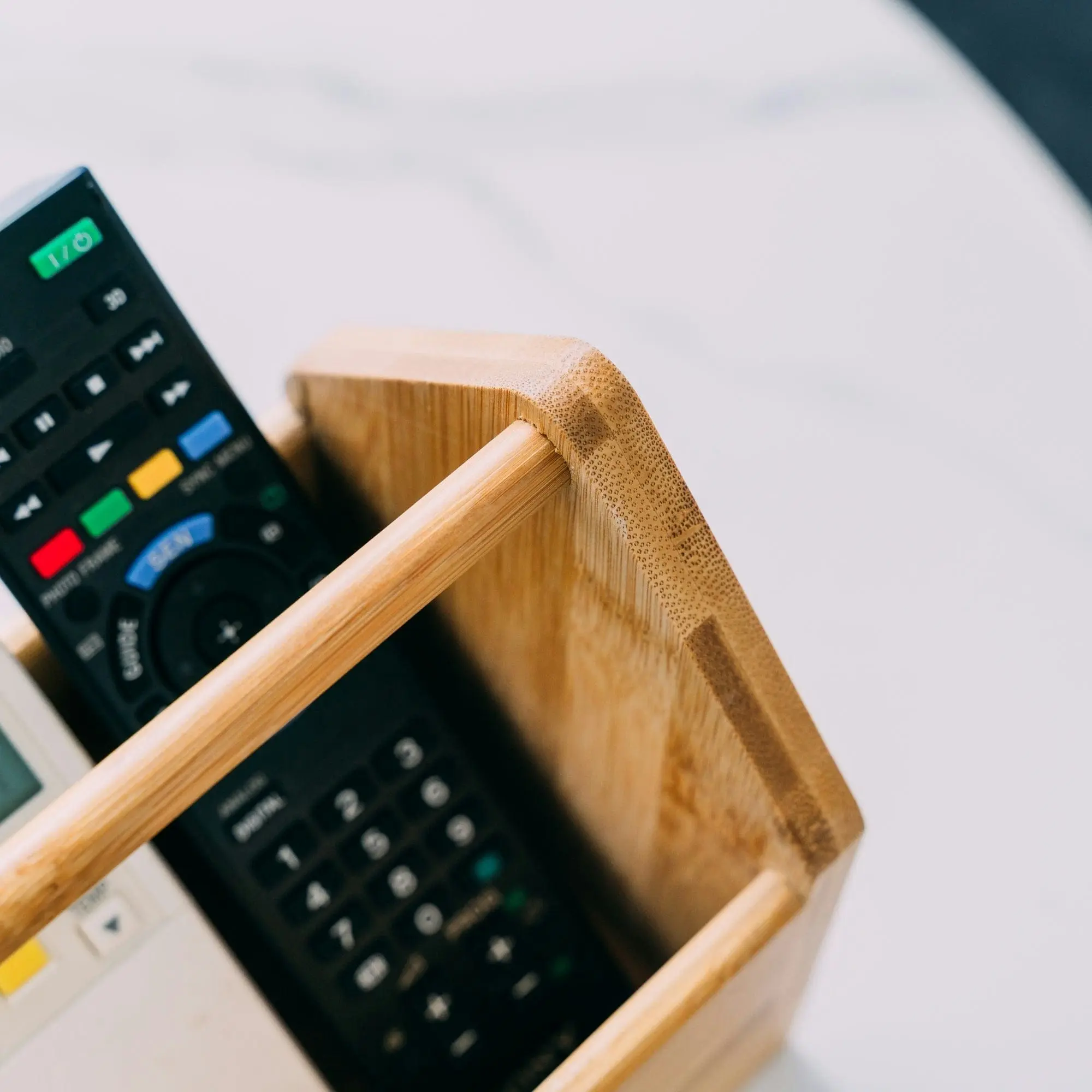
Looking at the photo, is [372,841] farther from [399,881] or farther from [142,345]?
[142,345]

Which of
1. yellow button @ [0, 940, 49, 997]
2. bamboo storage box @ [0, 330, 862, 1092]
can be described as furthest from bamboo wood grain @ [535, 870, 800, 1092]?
yellow button @ [0, 940, 49, 997]

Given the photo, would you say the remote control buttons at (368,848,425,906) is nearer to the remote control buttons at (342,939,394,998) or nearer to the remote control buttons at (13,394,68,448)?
the remote control buttons at (342,939,394,998)

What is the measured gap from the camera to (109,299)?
0.28 m

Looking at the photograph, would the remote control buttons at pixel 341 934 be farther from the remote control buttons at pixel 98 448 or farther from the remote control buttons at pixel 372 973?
the remote control buttons at pixel 98 448

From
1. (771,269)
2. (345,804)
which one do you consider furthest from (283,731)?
(771,269)

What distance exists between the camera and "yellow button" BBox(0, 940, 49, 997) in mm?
284

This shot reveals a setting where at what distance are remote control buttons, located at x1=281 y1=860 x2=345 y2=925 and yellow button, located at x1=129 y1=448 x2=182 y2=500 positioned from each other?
3.9 inches

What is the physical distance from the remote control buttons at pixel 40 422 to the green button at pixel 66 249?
3 cm

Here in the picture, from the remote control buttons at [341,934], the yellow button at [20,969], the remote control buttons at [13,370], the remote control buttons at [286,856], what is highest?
the remote control buttons at [13,370]

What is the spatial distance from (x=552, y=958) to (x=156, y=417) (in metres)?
0.17

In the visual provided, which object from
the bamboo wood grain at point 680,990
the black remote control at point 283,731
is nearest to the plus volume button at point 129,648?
the black remote control at point 283,731

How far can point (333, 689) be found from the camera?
32cm

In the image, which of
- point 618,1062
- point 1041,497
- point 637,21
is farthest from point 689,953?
point 637,21

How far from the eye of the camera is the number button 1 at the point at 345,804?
0.32 metres
